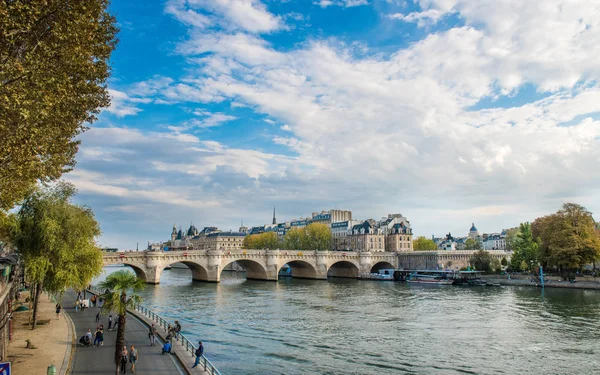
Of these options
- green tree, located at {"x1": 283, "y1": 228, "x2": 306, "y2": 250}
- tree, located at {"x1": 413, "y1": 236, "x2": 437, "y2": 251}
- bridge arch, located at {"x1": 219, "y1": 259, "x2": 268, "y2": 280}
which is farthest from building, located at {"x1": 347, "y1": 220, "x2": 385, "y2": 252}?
bridge arch, located at {"x1": 219, "y1": 259, "x2": 268, "y2": 280}

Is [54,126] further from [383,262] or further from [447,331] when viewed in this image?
[383,262]

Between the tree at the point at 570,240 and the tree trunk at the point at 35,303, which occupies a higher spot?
the tree at the point at 570,240

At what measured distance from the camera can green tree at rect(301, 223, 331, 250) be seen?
12875 centimetres

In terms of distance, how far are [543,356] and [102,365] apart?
2564cm

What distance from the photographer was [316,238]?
13112 centimetres

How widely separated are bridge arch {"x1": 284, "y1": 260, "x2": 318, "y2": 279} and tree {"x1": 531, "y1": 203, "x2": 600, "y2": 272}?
45.3 metres

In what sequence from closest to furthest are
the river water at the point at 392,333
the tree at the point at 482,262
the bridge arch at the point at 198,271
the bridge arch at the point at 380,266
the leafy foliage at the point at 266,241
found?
the river water at the point at 392,333 < the bridge arch at the point at 198,271 < the tree at the point at 482,262 < the bridge arch at the point at 380,266 < the leafy foliage at the point at 266,241

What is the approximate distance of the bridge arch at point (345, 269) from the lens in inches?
4086

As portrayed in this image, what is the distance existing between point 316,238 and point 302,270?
26.7 metres

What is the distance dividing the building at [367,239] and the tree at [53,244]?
369 ft

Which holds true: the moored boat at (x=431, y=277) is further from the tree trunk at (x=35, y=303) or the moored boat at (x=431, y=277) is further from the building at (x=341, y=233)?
the tree trunk at (x=35, y=303)

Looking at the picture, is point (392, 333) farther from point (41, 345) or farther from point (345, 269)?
point (345, 269)

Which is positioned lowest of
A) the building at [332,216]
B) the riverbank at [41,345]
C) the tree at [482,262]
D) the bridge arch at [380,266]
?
the riverbank at [41,345]

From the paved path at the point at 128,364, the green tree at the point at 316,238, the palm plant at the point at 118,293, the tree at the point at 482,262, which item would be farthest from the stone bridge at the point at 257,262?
the palm plant at the point at 118,293
